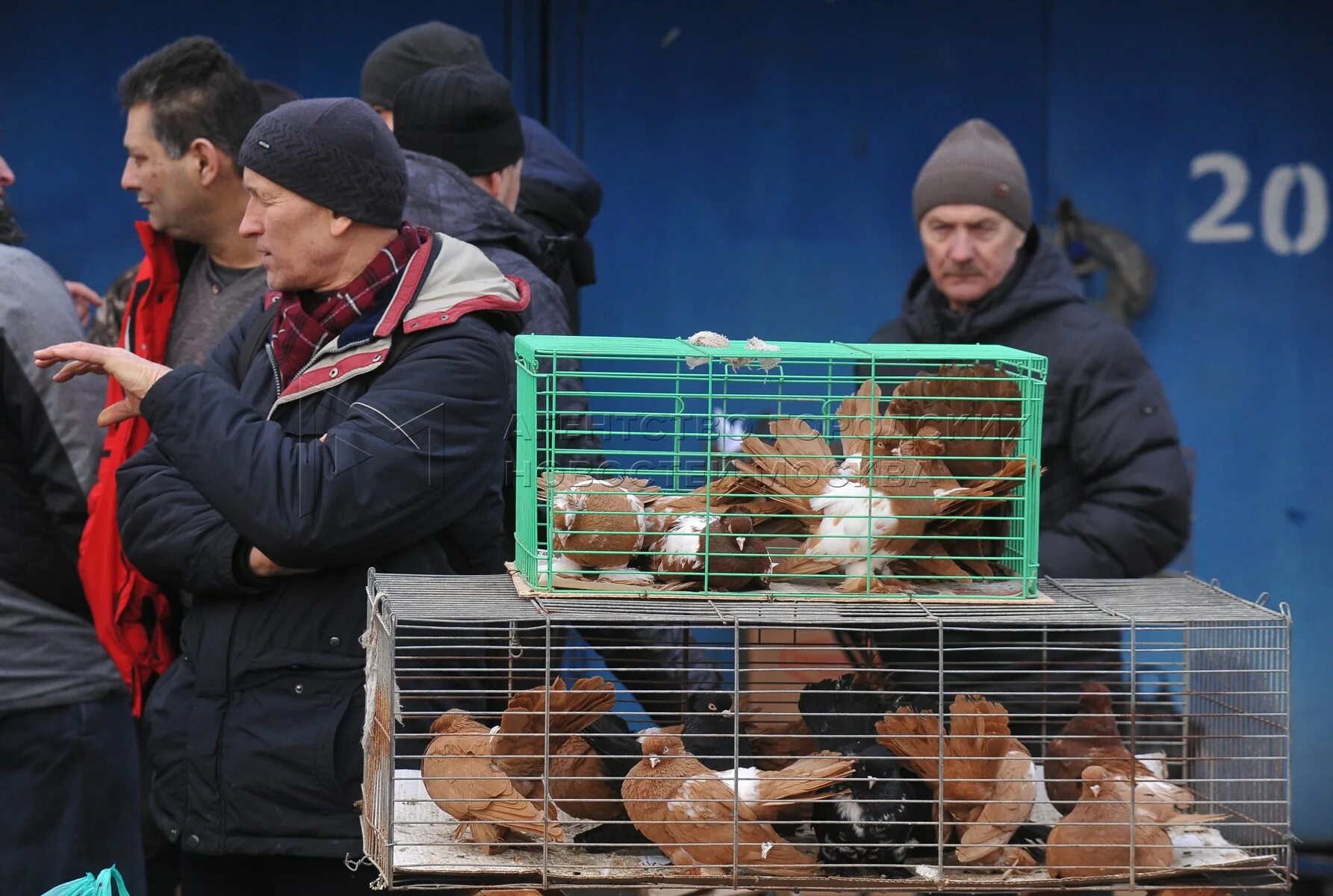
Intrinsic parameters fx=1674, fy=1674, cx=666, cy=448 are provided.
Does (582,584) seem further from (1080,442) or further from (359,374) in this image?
(1080,442)

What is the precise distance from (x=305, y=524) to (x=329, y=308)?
38cm

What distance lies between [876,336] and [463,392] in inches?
55.2

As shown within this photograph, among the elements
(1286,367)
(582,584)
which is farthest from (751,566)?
(1286,367)

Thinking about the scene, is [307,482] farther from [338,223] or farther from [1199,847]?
[1199,847]

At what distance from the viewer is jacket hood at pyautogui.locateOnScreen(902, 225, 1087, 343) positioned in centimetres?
351

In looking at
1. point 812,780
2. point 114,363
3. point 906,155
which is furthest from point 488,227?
point 906,155

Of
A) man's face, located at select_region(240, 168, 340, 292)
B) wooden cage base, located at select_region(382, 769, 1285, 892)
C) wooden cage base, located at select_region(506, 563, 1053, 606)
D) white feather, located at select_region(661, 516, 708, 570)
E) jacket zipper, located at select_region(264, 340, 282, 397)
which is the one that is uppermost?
man's face, located at select_region(240, 168, 340, 292)

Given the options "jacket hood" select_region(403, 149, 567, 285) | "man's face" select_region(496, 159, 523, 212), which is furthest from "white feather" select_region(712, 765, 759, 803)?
"man's face" select_region(496, 159, 523, 212)

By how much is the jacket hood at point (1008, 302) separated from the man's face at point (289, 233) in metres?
1.45

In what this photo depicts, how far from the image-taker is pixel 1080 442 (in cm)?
338

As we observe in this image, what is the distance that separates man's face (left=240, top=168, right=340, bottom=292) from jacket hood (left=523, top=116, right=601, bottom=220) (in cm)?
142

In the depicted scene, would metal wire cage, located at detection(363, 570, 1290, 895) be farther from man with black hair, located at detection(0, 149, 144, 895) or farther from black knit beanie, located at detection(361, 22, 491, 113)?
black knit beanie, located at detection(361, 22, 491, 113)

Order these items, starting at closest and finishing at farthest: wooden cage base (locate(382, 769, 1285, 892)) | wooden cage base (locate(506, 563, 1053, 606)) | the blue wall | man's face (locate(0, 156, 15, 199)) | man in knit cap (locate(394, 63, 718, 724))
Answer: wooden cage base (locate(382, 769, 1285, 892)), wooden cage base (locate(506, 563, 1053, 606)), man in knit cap (locate(394, 63, 718, 724)), man's face (locate(0, 156, 15, 199)), the blue wall

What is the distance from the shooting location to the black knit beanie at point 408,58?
3.90m
